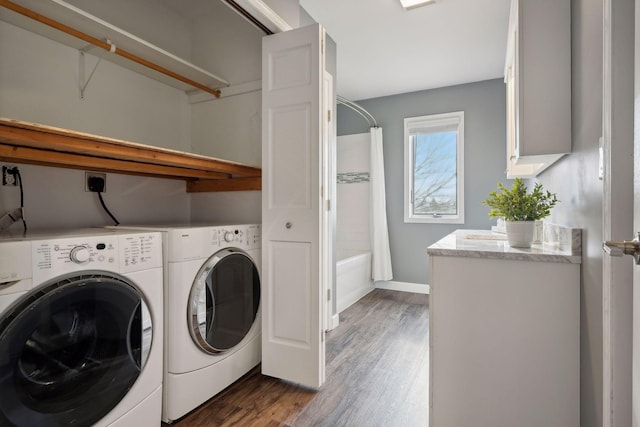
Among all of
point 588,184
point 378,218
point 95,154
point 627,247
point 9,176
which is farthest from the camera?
point 378,218

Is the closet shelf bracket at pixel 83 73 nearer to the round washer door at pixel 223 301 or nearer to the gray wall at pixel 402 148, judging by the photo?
the round washer door at pixel 223 301

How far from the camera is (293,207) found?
184cm

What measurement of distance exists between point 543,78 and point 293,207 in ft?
4.32

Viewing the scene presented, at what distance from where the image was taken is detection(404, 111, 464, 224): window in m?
3.79

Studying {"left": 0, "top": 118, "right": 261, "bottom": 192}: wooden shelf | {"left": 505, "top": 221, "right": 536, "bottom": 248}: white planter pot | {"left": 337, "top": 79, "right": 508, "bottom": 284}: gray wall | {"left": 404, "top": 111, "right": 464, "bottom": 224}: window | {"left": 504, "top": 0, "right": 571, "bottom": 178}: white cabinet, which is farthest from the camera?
{"left": 404, "top": 111, "right": 464, "bottom": 224}: window

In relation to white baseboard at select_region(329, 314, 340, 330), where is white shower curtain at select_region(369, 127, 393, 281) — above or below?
above

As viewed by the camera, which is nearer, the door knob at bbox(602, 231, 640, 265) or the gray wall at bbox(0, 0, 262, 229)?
the door knob at bbox(602, 231, 640, 265)

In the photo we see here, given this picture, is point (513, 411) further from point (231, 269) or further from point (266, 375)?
point (231, 269)

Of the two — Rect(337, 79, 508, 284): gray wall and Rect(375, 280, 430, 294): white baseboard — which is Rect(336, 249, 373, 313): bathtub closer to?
Rect(375, 280, 430, 294): white baseboard

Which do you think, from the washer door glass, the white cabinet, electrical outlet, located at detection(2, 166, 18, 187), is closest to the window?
the white cabinet

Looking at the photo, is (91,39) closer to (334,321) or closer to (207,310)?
(207,310)

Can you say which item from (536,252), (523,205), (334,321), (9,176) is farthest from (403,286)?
(9,176)

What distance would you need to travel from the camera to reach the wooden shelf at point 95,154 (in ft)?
3.61

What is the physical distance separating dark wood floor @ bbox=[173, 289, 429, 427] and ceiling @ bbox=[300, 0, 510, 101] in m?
2.50
